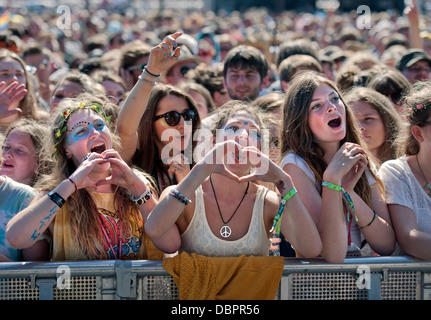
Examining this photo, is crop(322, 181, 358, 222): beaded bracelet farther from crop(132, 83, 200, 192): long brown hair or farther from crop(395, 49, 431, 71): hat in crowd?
crop(395, 49, 431, 71): hat in crowd

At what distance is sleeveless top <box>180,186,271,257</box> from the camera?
278 cm

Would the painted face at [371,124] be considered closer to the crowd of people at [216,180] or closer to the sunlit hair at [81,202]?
the crowd of people at [216,180]

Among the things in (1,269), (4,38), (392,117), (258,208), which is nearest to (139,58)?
(4,38)

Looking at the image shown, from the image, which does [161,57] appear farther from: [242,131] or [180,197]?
[180,197]

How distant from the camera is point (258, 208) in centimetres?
292

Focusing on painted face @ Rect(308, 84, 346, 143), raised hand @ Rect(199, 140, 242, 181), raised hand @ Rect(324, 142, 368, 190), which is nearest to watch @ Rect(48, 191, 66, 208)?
raised hand @ Rect(199, 140, 242, 181)

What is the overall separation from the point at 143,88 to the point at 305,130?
1.00m

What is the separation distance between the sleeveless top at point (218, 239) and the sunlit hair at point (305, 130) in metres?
0.42

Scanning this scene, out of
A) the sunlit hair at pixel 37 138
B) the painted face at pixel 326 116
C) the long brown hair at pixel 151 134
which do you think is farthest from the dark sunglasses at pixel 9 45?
the painted face at pixel 326 116

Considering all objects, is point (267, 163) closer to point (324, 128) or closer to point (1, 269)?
point (324, 128)

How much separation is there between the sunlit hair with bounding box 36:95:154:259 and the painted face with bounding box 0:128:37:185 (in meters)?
0.32

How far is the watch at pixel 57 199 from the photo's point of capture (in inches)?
106

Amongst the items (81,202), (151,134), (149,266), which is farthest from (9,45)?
(149,266)

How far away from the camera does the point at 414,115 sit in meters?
3.23
